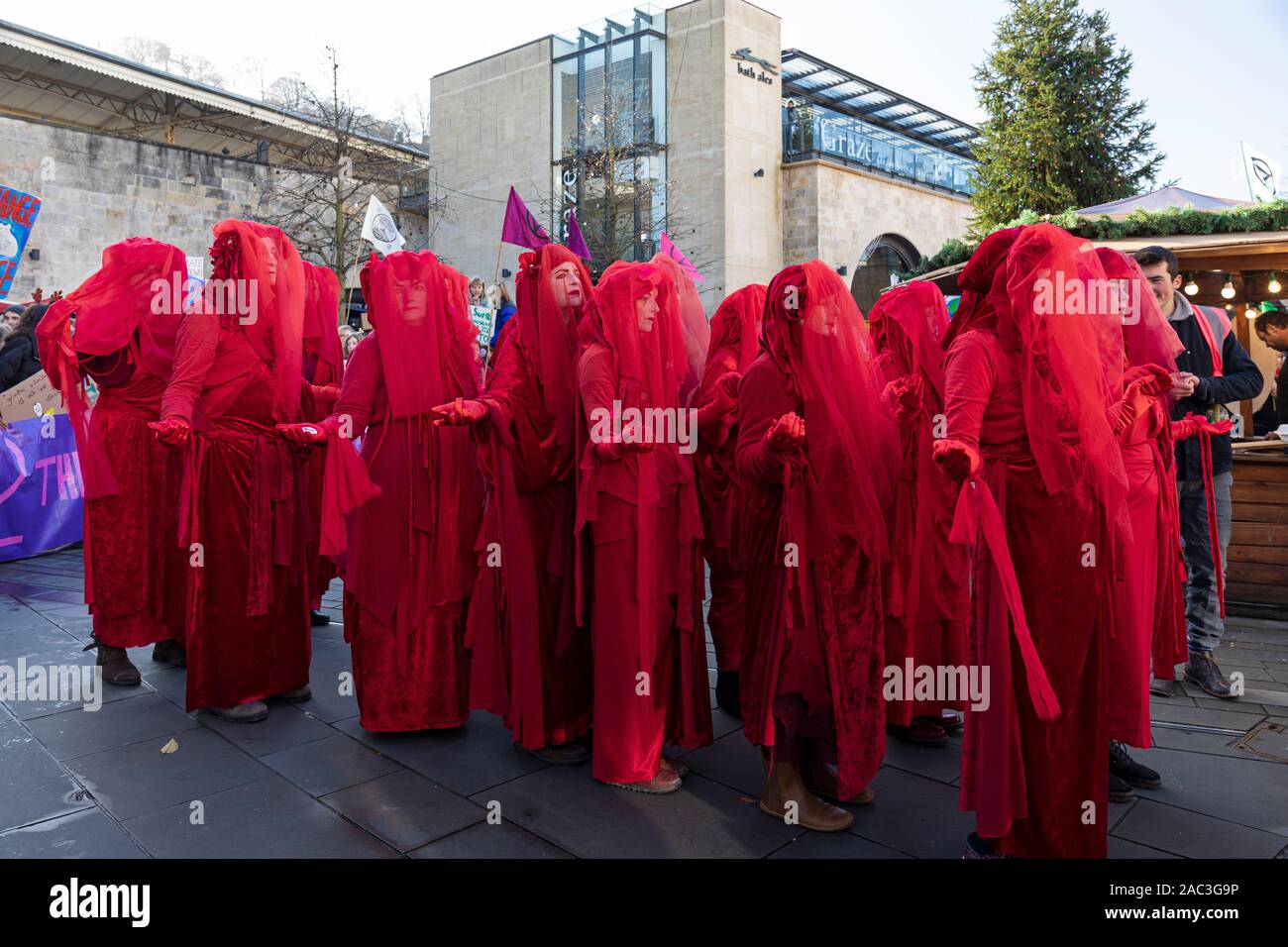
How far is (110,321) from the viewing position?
A: 15.2 ft

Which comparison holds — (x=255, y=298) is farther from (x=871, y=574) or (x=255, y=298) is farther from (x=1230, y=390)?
(x=1230, y=390)

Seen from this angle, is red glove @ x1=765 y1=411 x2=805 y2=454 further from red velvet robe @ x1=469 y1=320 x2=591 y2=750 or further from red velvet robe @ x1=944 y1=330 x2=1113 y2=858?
red velvet robe @ x1=469 y1=320 x2=591 y2=750

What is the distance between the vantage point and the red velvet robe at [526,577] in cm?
381

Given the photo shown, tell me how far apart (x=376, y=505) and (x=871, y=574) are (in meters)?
2.31

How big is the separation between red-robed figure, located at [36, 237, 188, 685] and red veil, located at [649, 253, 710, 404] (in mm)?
2672

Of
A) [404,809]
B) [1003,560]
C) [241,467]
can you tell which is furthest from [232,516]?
[1003,560]

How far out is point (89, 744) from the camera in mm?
3953

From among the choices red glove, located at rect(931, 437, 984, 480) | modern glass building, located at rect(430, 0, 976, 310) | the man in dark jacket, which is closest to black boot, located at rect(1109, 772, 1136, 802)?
the man in dark jacket

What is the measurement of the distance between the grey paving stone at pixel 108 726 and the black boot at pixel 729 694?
2.57 metres

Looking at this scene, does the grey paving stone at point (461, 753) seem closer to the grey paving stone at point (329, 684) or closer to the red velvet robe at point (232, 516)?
the grey paving stone at point (329, 684)

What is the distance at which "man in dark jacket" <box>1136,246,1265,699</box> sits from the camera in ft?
15.2

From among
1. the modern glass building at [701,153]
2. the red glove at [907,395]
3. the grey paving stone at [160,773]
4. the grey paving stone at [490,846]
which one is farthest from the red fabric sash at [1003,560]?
the modern glass building at [701,153]

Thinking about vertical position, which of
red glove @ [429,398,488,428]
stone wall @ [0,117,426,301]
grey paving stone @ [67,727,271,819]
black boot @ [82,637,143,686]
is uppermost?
stone wall @ [0,117,426,301]

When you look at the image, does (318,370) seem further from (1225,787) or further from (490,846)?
(1225,787)
